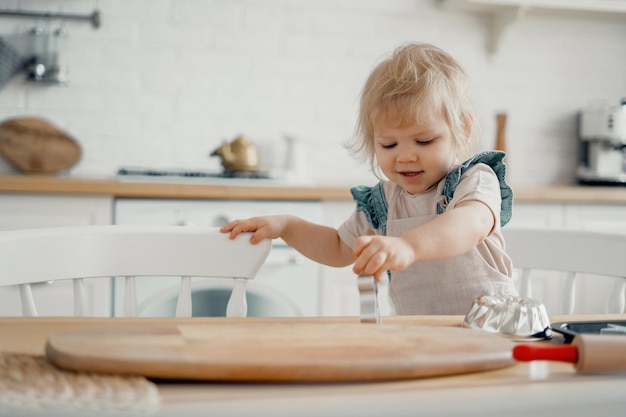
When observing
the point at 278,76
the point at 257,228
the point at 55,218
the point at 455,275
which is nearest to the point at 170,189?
the point at 55,218

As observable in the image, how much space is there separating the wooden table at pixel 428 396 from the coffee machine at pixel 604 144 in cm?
257

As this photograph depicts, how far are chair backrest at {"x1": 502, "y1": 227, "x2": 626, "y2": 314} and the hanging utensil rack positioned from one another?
2.02 m

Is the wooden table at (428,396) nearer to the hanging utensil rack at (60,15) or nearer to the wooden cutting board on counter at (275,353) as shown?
the wooden cutting board on counter at (275,353)

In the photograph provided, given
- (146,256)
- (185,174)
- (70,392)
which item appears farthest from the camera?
(185,174)

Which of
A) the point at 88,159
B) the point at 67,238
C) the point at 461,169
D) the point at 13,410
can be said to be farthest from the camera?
the point at 88,159

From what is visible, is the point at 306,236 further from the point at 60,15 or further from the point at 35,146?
the point at 60,15

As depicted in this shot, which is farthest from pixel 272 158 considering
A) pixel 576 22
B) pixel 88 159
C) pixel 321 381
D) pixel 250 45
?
pixel 321 381

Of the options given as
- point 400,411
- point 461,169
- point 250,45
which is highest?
point 250,45

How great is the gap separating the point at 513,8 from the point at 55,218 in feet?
6.49

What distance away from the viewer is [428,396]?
21.6 inches

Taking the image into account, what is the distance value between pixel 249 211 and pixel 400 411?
5.93 ft

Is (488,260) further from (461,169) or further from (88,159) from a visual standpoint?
(88,159)

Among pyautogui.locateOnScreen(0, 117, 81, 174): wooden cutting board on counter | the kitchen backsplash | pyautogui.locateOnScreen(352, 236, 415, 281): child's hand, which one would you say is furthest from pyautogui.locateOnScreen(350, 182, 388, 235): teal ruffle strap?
pyautogui.locateOnScreen(0, 117, 81, 174): wooden cutting board on counter

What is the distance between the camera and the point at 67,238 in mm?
1074
